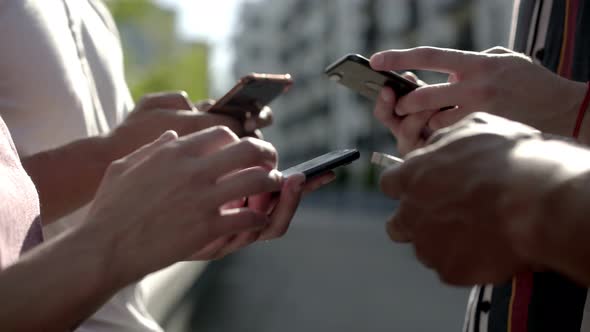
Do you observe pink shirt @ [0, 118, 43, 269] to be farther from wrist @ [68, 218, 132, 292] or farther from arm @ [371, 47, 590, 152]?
arm @ [371, 47, 590, 152]

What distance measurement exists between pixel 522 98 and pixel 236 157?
759mm

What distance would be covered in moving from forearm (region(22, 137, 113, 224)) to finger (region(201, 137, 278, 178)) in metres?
0.73

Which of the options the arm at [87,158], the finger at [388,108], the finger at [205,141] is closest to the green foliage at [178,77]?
the arm at [87,158]

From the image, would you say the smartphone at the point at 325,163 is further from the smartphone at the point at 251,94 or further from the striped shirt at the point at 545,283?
the striped shirt at the point at 545,283

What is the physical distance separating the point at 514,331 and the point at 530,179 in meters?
0.86

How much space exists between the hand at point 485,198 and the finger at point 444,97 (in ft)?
1.58

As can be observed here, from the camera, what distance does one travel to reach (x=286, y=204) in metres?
1.25

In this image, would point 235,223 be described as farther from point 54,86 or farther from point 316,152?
point 316,152

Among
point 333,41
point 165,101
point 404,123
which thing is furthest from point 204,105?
point 333,41

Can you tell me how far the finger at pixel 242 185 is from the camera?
1.02m

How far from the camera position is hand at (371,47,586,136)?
1.48 m

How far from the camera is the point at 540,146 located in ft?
3.02

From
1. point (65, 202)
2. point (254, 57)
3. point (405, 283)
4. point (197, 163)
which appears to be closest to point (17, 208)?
point (197, 163)

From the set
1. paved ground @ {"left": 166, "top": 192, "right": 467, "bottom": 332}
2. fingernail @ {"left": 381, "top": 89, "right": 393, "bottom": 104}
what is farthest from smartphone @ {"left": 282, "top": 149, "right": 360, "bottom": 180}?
paved ground @ {"left": 166, "top": 192, "right": 467, "bottom": 332}
